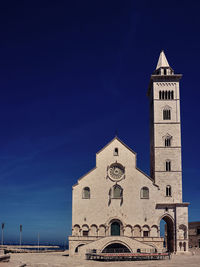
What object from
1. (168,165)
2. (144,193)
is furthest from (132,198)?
(168,165)

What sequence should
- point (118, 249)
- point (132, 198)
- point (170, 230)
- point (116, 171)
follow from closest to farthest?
point (118, 249), point (132, 198), point (116, 171), point (170, 230)

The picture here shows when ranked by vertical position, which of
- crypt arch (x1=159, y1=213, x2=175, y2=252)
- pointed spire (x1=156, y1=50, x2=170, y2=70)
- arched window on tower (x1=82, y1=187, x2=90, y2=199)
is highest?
pointed spire (x1=156, y1=50, x2=170, y2=70)

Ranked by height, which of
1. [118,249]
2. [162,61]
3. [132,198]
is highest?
[162,61]

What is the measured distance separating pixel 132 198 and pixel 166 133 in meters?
12.2

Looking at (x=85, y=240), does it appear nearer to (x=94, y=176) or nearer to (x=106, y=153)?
(x=94, y=176)

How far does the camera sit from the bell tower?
189 feet

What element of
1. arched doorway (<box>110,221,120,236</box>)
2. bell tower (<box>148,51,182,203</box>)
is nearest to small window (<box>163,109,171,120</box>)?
bell tower (<box>148,51,182,203</box>)

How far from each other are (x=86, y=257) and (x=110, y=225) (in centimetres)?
748

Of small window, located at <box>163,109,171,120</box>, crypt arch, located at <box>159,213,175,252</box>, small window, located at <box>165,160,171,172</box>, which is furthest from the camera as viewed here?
small window, located at <box>163,109,171,120</box>

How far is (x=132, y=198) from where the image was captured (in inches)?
2185

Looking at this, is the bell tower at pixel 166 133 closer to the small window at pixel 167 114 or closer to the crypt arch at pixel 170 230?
the small window at pixel 167 114

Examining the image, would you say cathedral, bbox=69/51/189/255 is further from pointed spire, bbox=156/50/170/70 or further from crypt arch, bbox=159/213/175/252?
pointed spire, bbox=156/50/170/70

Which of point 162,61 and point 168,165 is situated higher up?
point 162,61

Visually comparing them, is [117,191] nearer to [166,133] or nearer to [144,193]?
[144,193]
